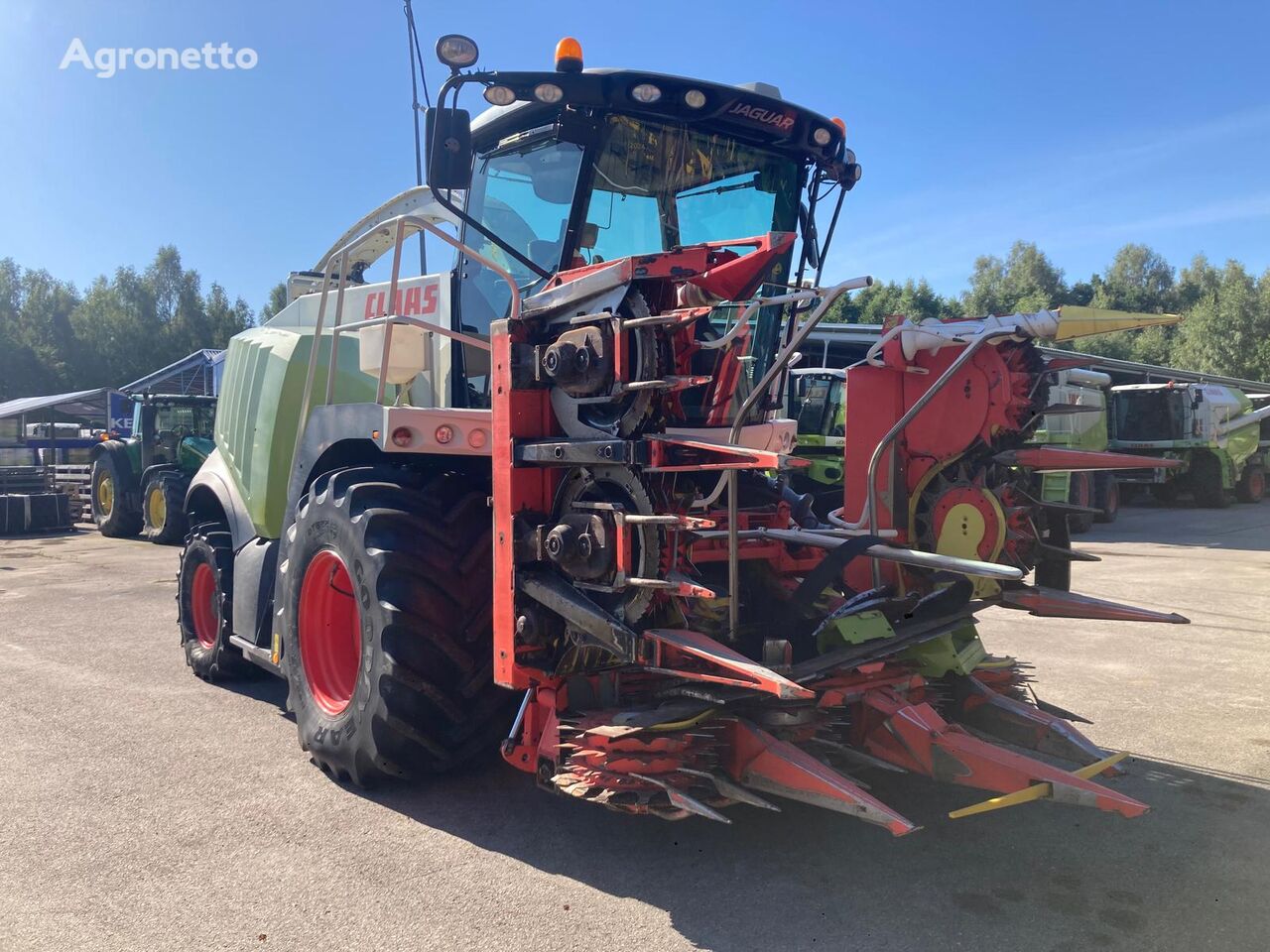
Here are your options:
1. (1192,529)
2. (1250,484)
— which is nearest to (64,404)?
(1192,529)

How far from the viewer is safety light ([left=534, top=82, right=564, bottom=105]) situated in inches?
159

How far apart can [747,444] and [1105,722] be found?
2.82m

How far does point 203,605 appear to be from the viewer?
6414 millimetres

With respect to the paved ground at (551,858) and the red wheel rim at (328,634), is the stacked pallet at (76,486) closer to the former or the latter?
the paved ground at (551,858)

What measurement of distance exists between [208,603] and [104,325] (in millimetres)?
62837

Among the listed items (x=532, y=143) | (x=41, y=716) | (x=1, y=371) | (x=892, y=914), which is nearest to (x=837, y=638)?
(x=892, y=914)

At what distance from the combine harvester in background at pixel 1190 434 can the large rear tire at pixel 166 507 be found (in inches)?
721

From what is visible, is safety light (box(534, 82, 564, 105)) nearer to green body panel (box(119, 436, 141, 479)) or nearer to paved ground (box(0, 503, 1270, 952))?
paved ground (box(0, 503, 1270, 952))

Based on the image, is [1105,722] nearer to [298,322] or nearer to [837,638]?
[837,638]

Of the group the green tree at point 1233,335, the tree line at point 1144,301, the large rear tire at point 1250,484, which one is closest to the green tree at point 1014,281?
the tree line at point 1144,301

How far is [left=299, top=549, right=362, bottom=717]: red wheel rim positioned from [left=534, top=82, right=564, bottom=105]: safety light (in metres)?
2.23

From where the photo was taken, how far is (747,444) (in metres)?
3.82

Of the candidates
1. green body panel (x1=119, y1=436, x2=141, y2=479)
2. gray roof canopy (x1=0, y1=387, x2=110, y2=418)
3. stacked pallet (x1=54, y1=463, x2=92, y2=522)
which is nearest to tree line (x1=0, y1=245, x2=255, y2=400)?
gray roof canopy (x1=0, y1=387, x2=110, y2=418)

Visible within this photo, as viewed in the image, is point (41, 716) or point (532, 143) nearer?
point (532, 143)
